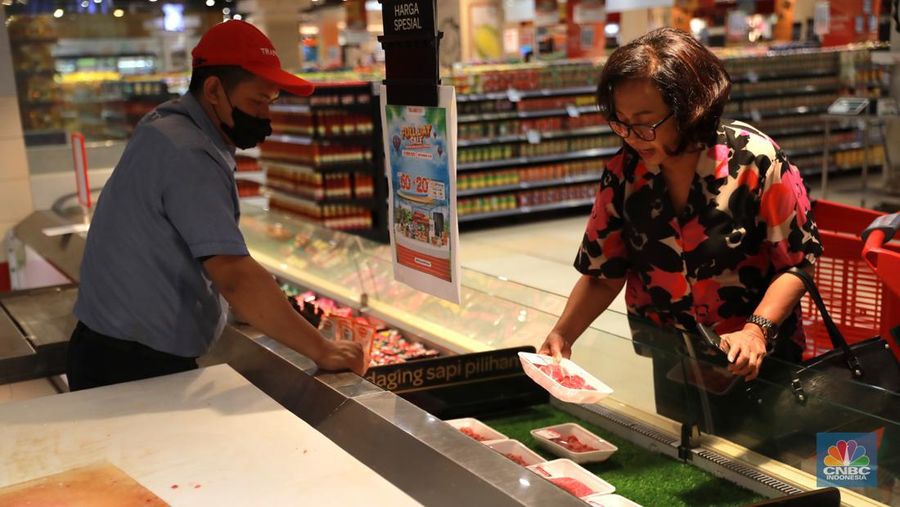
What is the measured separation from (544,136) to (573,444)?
943 cm

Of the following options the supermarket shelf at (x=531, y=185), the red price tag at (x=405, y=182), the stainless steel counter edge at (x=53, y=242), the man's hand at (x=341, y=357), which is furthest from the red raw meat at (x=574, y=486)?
the supermarket shelf at (x=531, y=185)

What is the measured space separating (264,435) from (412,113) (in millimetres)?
963

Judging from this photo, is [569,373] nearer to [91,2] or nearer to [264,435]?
[264,435]

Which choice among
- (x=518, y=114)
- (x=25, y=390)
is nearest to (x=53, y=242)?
(x=25, y=390)

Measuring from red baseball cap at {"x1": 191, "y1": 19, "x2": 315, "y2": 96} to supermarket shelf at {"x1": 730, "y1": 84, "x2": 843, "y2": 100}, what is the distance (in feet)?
38.7

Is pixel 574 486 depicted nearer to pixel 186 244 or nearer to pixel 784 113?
pixel 186 244

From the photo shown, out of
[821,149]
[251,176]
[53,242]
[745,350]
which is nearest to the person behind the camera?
[745,350]

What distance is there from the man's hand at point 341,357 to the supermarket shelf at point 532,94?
29.6 ft

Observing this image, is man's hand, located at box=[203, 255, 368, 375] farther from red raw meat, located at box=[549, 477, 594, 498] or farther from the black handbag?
the black handbag

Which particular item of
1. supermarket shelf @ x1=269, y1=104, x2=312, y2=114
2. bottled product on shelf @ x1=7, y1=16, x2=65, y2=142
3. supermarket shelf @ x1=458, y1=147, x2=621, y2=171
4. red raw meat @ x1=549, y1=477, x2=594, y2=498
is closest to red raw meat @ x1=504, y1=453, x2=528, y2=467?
red raw meat @ x1=549, y1=477, x2=594, y2=498

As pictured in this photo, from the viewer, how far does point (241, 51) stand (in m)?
2.43

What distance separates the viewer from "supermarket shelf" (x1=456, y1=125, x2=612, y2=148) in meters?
11.4

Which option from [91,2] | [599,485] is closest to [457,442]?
[599,485]

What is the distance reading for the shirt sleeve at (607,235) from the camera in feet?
8.77
